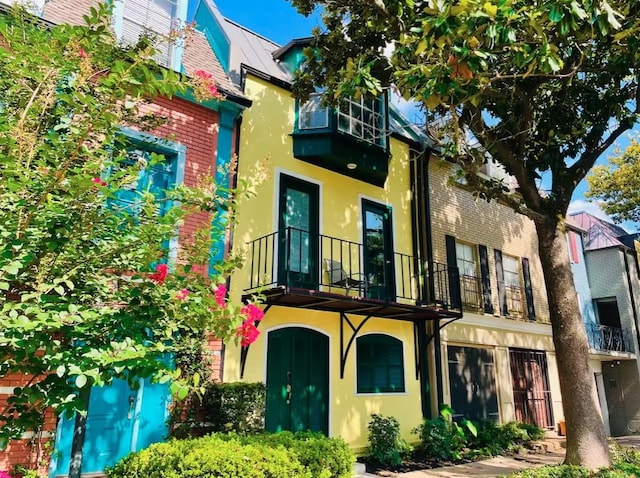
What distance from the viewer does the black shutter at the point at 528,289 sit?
1477cm

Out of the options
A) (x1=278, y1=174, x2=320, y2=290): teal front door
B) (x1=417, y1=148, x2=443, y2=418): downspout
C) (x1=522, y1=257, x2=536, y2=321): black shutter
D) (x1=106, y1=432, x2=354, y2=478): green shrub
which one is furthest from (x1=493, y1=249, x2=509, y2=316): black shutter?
(x1=106, y1=432, x2=354, y2=478): green shrub

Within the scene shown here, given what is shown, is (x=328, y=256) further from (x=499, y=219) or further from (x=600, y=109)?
(x=499, y=219)

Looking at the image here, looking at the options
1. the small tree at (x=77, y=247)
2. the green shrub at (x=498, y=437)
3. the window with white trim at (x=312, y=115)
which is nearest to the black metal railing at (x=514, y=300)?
the green shrub at (x=498, y=437)

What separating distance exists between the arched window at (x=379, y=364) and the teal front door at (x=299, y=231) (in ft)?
6.59

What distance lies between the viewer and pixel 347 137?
1010 centimetres

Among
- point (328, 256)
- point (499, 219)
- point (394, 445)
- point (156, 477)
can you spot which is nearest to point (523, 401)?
point (499, 219)

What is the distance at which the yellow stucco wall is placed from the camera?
343 inches

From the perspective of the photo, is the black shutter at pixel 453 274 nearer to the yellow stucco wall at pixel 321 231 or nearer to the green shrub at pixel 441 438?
the yellow stucco wall at pixel 321 231

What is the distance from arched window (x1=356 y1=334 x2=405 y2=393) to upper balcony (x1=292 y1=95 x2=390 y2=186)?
3.80m

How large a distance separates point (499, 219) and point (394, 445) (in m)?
8.55

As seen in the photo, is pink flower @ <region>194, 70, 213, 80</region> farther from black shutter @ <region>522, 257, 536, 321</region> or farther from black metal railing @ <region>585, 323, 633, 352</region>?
black metal railing @ <region>585, 323, 633, 352</region>

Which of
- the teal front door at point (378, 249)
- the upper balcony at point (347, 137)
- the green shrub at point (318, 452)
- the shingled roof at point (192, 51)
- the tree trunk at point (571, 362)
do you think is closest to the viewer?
the green shrub at point (318, 452)

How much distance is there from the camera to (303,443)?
546cm

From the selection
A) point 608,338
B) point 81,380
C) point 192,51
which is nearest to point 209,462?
point 81,380
